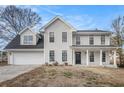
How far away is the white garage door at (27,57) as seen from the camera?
33.6m

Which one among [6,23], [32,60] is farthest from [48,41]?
[6,23]

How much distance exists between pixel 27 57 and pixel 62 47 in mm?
4960

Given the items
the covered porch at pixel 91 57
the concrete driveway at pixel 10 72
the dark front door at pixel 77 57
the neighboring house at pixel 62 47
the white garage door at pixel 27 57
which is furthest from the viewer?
the white garage door at pixel 27 57

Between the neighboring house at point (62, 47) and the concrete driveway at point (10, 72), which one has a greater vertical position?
the neighboring house at point (62, 47)

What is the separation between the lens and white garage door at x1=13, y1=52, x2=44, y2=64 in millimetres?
33625

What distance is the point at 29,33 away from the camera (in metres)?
34.0

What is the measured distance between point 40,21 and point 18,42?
14419 mm

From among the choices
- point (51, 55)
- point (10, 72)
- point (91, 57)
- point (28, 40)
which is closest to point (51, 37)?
point (51, 55)

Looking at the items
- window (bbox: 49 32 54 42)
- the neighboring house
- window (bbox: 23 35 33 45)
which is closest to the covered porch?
the neighboring house

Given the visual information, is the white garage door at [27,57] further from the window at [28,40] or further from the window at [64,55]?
the window at [64,55]

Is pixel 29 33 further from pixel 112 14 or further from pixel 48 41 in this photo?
pixel 112 14

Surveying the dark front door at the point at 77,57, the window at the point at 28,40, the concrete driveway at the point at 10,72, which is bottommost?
the concrete driveway at the point at 10,72

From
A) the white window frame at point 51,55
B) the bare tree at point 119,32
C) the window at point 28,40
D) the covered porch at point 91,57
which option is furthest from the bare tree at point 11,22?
the covered porch at point 91,57
